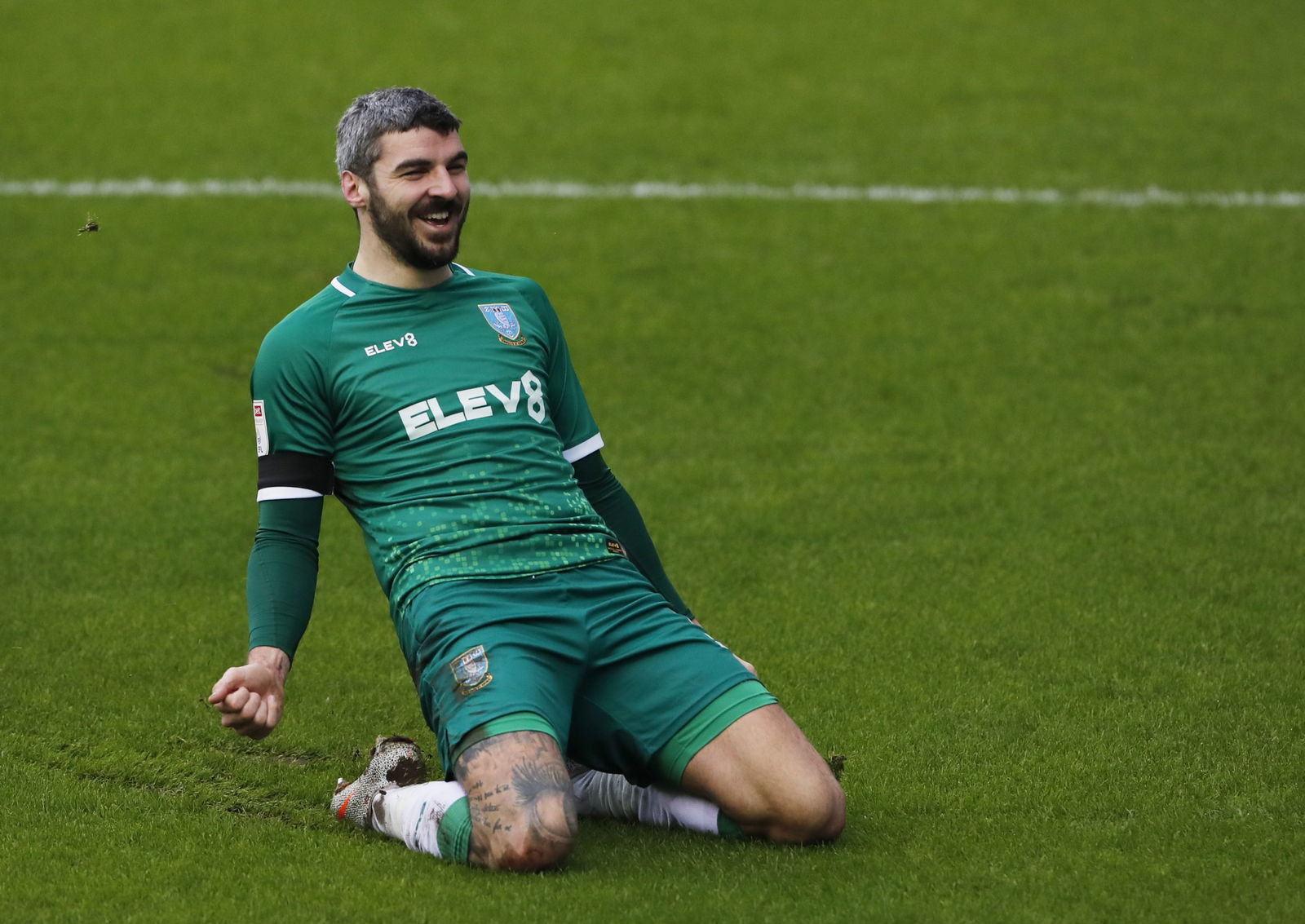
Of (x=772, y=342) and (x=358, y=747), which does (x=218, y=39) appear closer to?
(x=772, y=342)

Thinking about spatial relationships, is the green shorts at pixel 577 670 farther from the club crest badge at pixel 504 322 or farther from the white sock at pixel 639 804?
the club crest badge at pixel 504 322

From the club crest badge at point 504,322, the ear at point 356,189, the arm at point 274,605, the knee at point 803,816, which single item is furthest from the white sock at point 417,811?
the ear at point 356,189

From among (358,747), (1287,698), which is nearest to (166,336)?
(358,747)

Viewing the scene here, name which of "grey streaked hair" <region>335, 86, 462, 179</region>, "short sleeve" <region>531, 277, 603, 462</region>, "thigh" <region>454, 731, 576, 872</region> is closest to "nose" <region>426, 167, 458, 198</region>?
"grey streaked hair" <region>335, 86, 462, 179</region>

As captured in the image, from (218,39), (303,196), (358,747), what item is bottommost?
(358,747)

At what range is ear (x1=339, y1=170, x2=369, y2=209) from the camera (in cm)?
514

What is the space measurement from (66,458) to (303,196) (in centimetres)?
498

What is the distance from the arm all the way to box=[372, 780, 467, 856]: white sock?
1.39ft

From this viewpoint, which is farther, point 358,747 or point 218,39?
point 218,39

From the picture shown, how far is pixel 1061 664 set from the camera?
21.0ft

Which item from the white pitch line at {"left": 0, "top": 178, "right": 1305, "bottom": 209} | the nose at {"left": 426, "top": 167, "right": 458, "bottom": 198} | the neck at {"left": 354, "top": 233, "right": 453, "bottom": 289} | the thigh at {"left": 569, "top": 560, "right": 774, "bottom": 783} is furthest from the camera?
the white pitch line at {"left": 0, "top": 178, "right": 1305, "bottom": 209}

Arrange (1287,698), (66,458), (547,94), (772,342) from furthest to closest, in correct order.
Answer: (547,94)
(772,342)
(66,458)
(1287,698)

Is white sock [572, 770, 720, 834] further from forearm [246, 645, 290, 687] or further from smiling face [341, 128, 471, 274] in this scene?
smiling face [341, 128, 471, 274]

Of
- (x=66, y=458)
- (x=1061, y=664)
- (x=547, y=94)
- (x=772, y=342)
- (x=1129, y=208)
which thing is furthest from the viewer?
(x=547, y=94)
